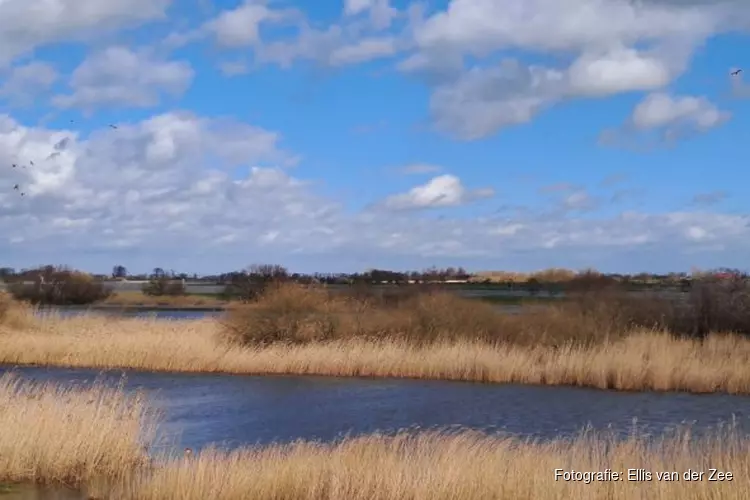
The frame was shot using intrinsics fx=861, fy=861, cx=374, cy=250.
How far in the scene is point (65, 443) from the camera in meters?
11.5

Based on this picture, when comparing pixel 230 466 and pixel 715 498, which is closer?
pixel 715 498

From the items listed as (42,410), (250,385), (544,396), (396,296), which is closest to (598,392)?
(544,396)

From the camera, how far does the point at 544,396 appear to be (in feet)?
70.4

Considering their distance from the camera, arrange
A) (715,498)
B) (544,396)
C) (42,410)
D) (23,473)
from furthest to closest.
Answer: (544,396) → (42,410) → (23,473) → (715,498)

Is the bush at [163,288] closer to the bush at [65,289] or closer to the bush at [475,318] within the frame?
the bush at [65,289]

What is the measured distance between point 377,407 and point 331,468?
9.54 metres

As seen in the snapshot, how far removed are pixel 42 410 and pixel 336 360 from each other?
506 inches

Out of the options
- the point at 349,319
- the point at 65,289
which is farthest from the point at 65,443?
the point at 65,289

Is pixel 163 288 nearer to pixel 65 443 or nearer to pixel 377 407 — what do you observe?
pixel 377 407

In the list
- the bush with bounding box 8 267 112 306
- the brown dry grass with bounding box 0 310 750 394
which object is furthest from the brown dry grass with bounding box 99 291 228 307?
the brown dry grass with bounding box 0 310 750 394

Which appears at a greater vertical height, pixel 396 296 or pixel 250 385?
pixel 396 296

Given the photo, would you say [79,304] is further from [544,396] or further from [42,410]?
[42,410]

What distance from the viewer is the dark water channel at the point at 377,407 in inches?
661

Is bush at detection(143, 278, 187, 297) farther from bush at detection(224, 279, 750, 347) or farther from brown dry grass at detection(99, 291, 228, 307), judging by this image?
bush at detection(224, 279, 750, 347)
